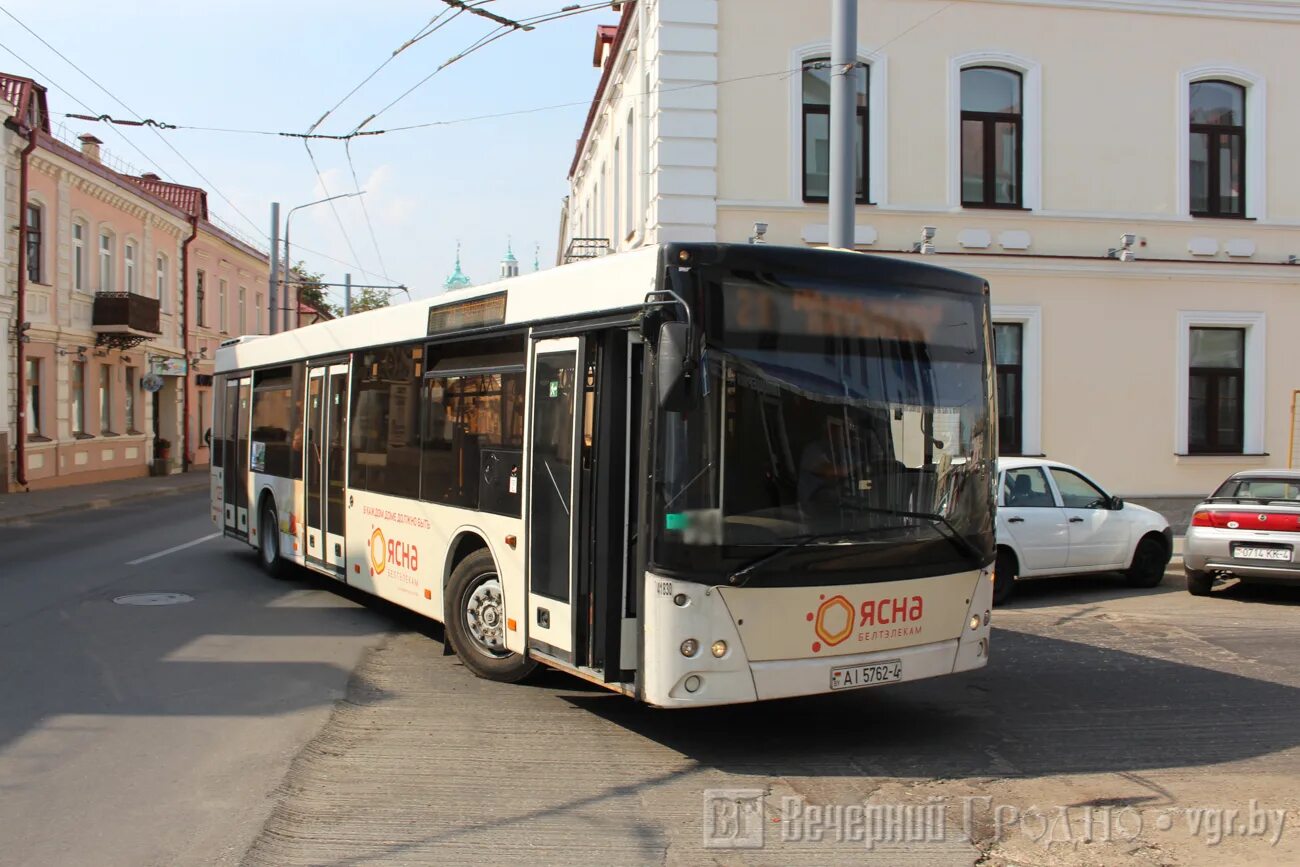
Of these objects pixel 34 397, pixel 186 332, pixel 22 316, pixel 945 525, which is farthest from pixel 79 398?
pixel 945 525

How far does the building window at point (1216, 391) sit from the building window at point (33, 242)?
1006 inches

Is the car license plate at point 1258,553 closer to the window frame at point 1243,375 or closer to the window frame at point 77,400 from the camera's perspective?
the window frame at point 1243,375

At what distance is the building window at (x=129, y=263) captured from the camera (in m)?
33.4

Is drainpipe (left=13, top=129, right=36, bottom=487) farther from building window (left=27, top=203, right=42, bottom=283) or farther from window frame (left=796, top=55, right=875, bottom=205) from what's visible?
window frame (left=796, top=55, right=875, bottom=205)

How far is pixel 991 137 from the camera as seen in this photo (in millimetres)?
18156

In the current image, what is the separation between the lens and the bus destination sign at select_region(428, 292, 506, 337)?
8.05m

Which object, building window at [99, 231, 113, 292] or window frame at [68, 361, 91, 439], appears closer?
window frame at [68, 361, 91, 439]

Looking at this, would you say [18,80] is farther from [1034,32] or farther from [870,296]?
[870,296]

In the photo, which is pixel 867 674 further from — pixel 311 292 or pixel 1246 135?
pixel 311 292

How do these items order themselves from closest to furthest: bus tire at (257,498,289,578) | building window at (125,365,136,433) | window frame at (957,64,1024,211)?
bus tire at (257,498,289,578) → window frame at (957,64,1024,211) → building window at (125,365,136,433)

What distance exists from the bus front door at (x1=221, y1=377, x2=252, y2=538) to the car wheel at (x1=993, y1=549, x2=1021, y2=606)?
9272 mm

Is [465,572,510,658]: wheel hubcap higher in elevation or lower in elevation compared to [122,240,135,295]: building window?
lower

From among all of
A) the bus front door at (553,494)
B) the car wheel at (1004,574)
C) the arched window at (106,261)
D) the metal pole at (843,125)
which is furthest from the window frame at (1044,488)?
the arched window at (106,261)

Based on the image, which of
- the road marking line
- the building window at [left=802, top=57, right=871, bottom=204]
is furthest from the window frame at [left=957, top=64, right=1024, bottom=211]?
the road marking line
